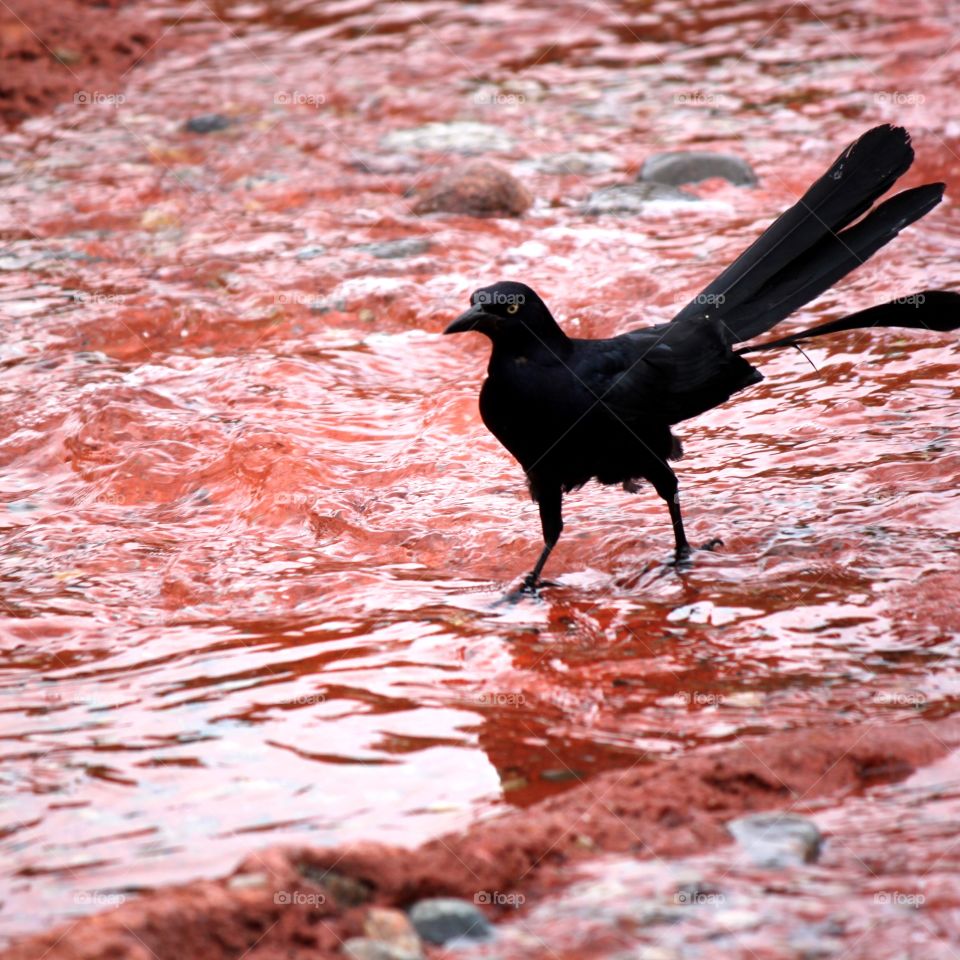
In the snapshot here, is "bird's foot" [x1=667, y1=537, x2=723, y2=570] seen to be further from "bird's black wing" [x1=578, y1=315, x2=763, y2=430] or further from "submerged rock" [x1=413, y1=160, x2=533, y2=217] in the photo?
"submerged rock" [x1=413, y1=160, x2=533, y2=217]

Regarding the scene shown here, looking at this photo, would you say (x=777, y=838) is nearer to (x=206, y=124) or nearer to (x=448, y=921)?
(x=448, y=921)

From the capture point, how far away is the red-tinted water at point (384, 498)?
3.78 meters

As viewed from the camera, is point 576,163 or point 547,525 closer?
point 547,525

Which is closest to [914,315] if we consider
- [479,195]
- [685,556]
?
[685,556]

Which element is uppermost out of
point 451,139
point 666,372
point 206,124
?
point 206,124

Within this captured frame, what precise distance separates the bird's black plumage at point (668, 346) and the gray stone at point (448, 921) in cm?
208

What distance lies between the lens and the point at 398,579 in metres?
5.05

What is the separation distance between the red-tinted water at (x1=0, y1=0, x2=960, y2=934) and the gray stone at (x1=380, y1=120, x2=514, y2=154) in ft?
0.27

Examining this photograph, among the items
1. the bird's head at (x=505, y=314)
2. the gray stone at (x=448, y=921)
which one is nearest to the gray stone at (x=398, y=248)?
the bird's head at (x=505, y=314)

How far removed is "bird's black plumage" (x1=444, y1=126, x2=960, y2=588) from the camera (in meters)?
4.67

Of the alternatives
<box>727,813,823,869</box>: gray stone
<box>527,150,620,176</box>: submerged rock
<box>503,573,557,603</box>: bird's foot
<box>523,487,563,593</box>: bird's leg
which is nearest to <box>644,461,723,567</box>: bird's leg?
<box>523,487,563,593</box>: bird's leg

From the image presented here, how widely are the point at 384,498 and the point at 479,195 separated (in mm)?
3975

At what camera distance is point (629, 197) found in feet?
30.6

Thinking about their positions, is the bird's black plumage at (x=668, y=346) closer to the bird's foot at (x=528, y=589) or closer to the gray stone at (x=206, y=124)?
the bird's foot at (x=528, y=589)
